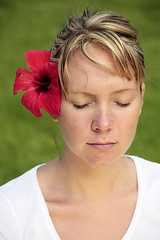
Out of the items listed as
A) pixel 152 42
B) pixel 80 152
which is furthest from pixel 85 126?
pixel 152 42

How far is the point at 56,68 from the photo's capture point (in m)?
2.59

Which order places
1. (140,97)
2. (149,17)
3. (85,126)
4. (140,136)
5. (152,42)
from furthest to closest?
1. (149,17)
2. (152,42)
3. (140,136)
4. (140,97)
5. (85,126)

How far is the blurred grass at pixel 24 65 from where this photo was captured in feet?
17.8

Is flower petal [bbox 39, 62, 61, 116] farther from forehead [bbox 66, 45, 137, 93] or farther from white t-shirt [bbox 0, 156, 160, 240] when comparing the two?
white t-shirt [bbox 0, 156, 160, 240]

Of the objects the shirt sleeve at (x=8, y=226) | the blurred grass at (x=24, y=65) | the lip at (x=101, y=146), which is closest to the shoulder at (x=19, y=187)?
the shirt sleeve at (x=8, y=226)

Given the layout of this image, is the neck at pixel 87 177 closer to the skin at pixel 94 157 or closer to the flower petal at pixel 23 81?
the skin at pixel 94 157

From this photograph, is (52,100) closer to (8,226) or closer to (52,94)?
(52,94)

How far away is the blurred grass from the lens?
5.44m

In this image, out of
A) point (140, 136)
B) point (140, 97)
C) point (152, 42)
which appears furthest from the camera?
point (152, 42)

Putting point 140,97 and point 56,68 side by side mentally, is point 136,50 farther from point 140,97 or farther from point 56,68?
point 56,68

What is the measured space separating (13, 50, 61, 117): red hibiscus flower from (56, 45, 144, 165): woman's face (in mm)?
81

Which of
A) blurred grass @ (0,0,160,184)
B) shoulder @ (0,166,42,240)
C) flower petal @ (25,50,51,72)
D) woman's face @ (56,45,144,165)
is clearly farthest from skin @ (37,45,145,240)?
blurred grass @ (0,0,160,184)

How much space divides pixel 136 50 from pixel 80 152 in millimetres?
704

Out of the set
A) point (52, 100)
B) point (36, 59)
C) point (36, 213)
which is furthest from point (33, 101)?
point (36, 213)
